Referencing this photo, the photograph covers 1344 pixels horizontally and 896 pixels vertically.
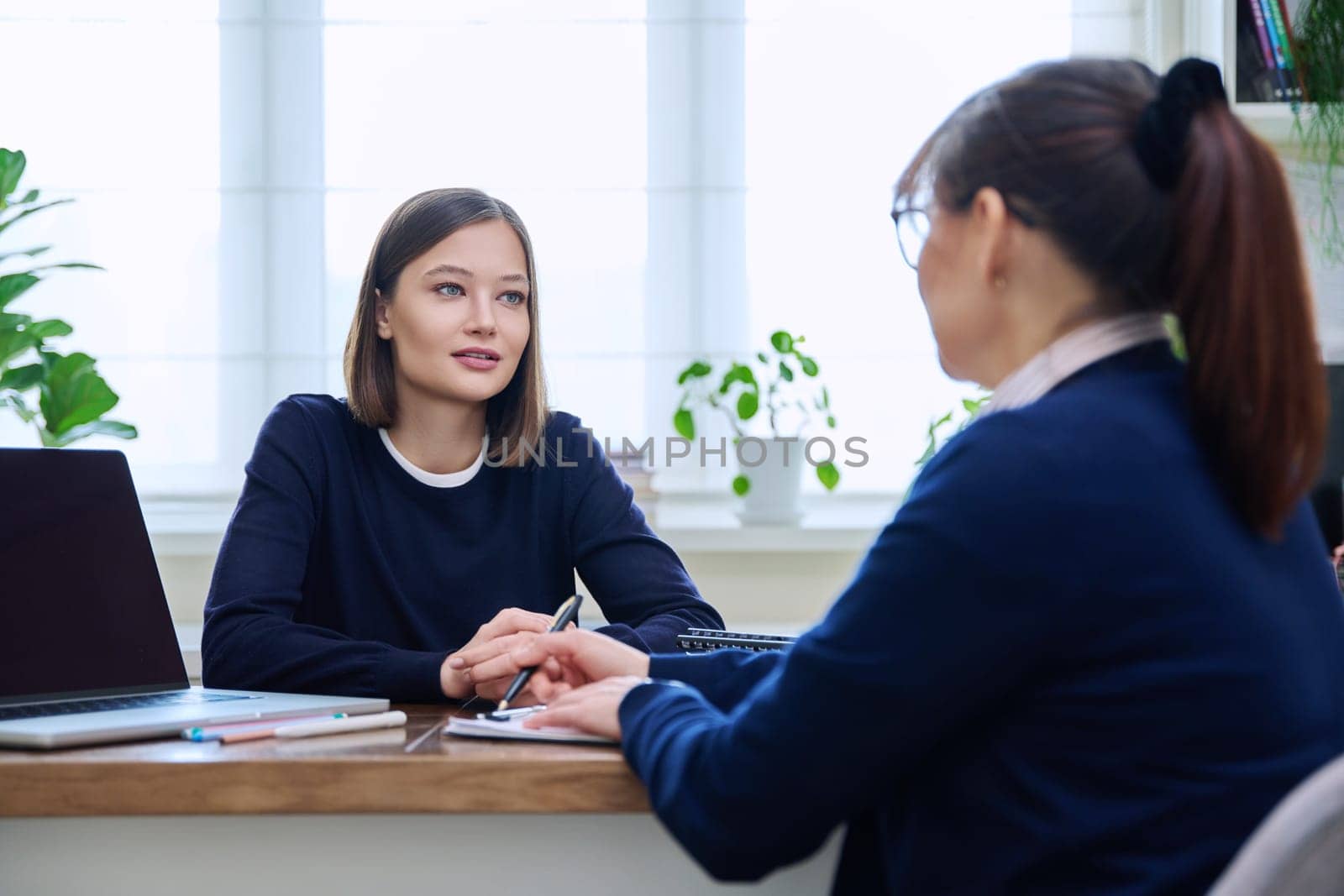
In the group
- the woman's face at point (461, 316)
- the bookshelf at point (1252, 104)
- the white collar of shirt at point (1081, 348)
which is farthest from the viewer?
the bookshelf at point (1252, 104)

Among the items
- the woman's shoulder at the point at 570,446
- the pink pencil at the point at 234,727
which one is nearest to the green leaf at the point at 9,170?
the woman's shoulder at the point at 570,446

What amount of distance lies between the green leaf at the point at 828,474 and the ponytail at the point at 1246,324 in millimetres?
1775

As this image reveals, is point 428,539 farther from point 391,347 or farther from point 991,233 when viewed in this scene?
point 991,233

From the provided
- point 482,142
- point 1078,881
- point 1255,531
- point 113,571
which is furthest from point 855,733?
point 482,142

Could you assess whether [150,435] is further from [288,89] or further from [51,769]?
[51,769]

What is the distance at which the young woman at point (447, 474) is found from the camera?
1.65m

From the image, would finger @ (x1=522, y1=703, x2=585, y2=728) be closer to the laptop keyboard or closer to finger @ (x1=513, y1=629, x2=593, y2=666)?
finger @ (x1=513, y1=629, x2=593, y2=666)

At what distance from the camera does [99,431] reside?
2371 mm

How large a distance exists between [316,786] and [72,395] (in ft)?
5.56

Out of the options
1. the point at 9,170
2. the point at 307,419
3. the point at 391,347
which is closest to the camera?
the point at 307,419

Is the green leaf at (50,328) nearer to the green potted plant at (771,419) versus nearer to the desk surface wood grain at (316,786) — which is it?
the green potted plant at (771,419)

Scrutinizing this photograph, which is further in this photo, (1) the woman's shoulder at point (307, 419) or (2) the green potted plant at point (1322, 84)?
(2) the green potted plant at point (1322, 84)

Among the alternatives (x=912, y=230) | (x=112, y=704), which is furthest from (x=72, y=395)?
(x=912, y=230)

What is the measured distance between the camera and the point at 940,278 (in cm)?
89
